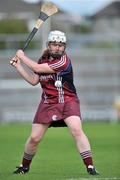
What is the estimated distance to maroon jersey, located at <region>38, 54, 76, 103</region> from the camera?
13180 millimetres

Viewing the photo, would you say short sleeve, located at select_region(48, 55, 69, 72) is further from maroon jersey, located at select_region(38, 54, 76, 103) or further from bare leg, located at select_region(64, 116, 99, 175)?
bare leg, located at select_region(64, 116, 99, 175)

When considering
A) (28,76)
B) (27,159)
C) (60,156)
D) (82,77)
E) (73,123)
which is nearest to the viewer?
(73,123)

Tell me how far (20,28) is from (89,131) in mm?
24673

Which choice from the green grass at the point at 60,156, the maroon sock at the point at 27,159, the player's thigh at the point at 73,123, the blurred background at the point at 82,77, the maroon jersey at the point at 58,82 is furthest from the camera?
the blurred background at the point at 82,77

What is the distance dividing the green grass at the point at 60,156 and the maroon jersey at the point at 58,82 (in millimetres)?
1131

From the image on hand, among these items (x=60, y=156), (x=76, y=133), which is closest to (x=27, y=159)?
(x=76, y=133)

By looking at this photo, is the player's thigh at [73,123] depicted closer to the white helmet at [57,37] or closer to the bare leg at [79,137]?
the bare leg at [79,137]

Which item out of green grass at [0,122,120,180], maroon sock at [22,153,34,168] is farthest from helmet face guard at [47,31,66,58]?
green grass at [0,122,120,180]

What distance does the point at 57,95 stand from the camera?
13234 millimetres

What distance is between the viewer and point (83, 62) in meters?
43.0

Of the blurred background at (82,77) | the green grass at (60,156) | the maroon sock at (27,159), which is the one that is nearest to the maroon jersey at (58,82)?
the maroon sock at (27,159)

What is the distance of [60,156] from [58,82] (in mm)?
4987

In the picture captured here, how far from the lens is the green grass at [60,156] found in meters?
13.3

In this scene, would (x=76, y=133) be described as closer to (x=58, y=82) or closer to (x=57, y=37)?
(x=58, y=82)
